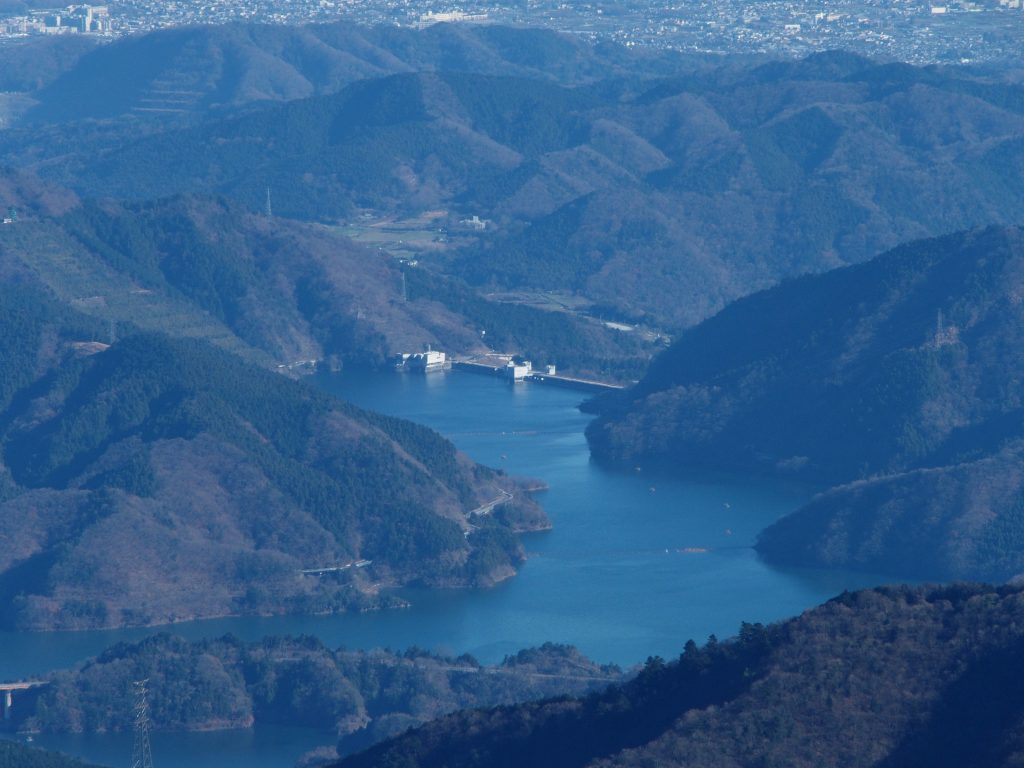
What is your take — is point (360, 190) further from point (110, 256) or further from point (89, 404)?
point (89, 404)

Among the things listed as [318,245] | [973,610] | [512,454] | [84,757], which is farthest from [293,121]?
[973,610]

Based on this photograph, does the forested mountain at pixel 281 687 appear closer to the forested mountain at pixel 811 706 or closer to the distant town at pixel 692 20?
the forested mountain at pixel 811 706

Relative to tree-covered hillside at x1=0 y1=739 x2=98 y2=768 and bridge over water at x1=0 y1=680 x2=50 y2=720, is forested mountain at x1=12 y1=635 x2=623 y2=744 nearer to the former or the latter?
bridge over water at x1=0 y1=680 x2=50 y2=720

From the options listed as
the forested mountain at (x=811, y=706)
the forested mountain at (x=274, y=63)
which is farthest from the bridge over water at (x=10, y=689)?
the forested mountain at (x=274, y=63)

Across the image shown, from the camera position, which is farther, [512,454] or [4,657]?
[512,454]

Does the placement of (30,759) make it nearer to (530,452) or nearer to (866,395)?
(530,452)

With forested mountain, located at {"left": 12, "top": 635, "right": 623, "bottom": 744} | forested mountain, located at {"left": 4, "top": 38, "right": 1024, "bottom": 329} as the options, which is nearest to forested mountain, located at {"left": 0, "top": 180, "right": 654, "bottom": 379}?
forested mountain, located at {"left": 4, "top": 38, "right": 1024, "bottom": 329}
